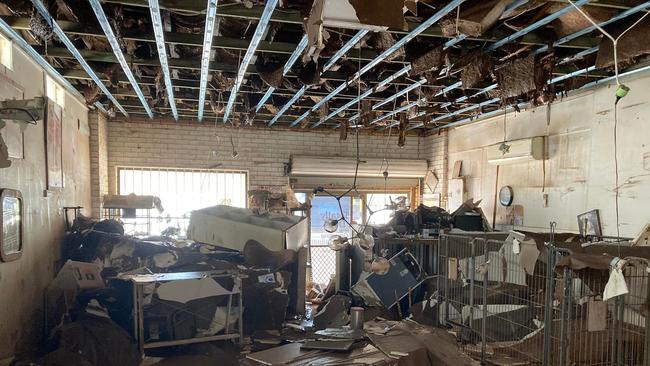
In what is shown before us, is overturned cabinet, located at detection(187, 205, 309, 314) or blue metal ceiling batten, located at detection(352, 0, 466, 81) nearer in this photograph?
blue metal ceiling batten, located at detection(352, 0, 466, 81)

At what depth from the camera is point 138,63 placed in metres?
4.33

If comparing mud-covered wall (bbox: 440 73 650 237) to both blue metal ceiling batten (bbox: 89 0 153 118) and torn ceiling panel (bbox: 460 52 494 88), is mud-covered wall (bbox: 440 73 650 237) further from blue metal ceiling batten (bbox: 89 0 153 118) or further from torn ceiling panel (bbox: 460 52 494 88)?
blue metal ceiling batten (bbox: 89 0 153 118)

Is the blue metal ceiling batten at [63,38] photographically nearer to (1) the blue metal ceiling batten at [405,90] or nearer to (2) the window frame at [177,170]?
(2) the window frame at [177,170]

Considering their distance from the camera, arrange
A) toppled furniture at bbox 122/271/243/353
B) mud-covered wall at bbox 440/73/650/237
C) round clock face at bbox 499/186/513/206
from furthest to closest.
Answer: round clock face at bbox 499/186/513/206 → mud-covered wall at bbox 440/73/650/237 → toppled furniture at bbox 122/271/243/353

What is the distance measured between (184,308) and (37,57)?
3.08 m

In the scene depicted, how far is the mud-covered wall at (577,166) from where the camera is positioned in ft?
14.7

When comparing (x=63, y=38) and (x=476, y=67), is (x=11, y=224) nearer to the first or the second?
(x=63, y=38)

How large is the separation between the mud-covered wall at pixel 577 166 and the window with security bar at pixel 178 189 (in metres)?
4.78

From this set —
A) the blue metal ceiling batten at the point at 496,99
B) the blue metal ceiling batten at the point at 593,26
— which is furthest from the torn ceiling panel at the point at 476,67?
the blue metal ceiling batten at the point at 496,99

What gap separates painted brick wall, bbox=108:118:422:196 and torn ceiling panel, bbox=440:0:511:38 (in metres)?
5.46

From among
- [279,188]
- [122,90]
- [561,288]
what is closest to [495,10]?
[561,288]

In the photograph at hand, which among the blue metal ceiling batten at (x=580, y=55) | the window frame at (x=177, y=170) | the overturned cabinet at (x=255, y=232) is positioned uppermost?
the blue metal ceiling batten at (x=580, y=55)

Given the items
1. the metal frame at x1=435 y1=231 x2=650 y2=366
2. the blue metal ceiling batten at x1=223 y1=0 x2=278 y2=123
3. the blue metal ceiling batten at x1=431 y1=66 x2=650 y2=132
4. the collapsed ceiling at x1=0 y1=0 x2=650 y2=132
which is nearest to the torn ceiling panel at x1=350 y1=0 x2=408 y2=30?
the collapsed ceiling at x1=0 y1=0 x2=650 y2=132

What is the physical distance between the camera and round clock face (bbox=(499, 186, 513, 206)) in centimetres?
637
